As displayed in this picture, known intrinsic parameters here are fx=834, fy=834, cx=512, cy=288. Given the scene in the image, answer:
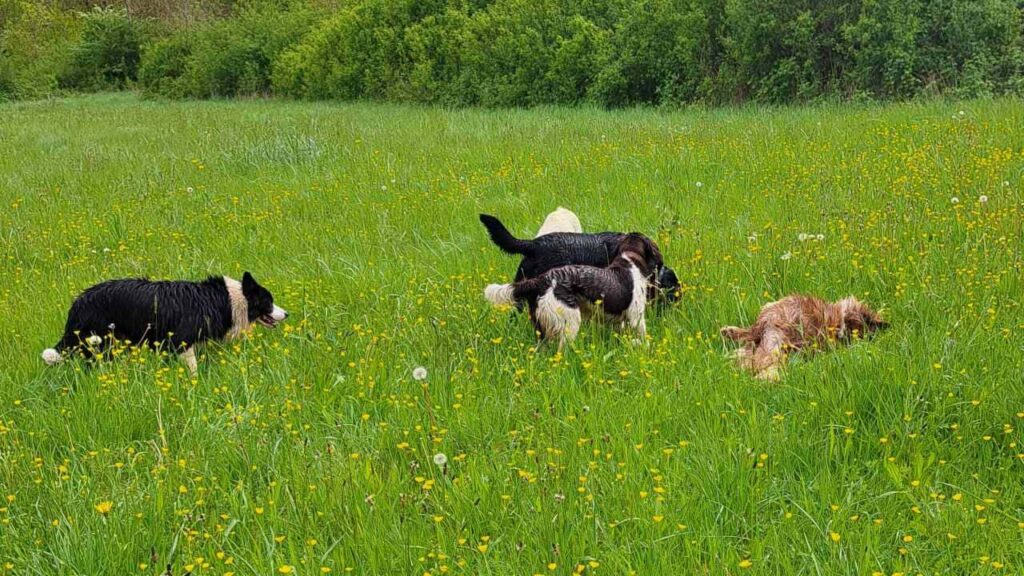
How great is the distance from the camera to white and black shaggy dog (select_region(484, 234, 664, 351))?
4.38m

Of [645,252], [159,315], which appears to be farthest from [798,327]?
[159,315]

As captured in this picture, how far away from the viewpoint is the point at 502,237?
16.7 ft

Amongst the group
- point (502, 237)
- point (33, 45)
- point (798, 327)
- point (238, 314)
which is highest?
point (33, 45)

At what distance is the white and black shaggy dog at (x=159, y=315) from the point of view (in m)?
4.79

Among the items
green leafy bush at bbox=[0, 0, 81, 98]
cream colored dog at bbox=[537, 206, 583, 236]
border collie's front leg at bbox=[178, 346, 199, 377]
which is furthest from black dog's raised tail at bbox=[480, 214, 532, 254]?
green leafy bush at bbox=[0, 0, 81, 98]

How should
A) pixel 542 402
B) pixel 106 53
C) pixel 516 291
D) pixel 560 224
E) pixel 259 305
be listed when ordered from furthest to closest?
pixel 106 53 < pixel 560 224 < pixel 259 305 < pixel 516 291 < pixel 542 402

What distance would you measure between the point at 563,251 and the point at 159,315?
2.43 meters

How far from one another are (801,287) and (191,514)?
3656 mm

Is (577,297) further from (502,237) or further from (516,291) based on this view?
(502,237)

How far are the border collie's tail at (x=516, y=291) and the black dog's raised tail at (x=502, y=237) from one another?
437mm

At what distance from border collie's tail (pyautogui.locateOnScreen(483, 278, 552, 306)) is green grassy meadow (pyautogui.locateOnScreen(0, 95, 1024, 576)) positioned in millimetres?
202

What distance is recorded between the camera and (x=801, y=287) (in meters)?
5.07

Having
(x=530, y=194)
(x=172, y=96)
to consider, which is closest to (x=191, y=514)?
(x=530, y=194)

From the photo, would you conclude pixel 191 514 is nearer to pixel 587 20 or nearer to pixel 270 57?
pixel 587 20
